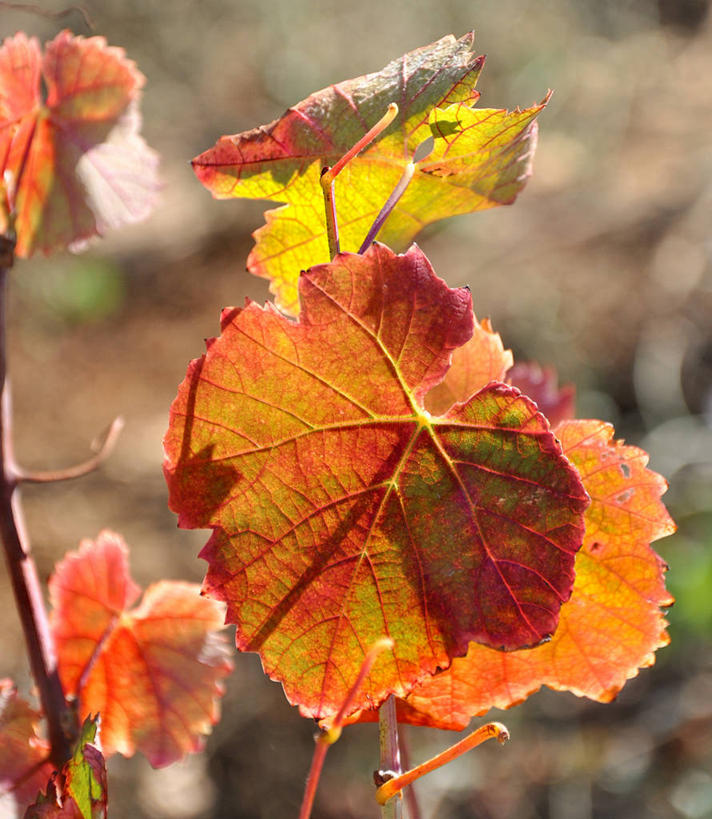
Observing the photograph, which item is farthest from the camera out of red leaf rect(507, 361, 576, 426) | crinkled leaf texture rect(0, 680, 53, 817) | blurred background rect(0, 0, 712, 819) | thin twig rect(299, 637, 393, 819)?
blurred background rect(0, 0, 712, 819)

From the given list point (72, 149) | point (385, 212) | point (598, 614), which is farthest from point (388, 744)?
point (72, 149)

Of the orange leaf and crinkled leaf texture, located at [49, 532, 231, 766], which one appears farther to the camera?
crinkled leaf texture, located at [49, 532, 231, 766]

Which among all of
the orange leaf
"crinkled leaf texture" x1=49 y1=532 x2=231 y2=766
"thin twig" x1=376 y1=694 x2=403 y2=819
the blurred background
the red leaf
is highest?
the orange leaf

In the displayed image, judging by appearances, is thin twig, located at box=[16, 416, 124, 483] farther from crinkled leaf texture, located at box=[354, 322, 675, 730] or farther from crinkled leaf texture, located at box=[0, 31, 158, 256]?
crinkled leaf texture, located at box=[354, 322, 675, 730]

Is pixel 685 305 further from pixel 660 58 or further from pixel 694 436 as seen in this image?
pixel 660 58

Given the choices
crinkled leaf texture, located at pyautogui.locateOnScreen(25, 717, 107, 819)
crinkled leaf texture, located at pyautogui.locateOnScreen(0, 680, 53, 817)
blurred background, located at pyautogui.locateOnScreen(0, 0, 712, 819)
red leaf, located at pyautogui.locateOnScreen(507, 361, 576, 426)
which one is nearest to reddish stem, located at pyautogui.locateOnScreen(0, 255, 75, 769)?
crinkled leaf texture, located at pyautogui.locateOnScreen(0, 680, 53, 817)

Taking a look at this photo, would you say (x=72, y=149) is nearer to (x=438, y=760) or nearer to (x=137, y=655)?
(x=137, y=655)
